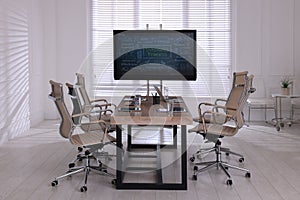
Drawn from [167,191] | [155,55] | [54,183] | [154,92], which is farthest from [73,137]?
[154,92]

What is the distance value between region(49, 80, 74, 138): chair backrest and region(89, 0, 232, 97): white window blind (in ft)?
14.2

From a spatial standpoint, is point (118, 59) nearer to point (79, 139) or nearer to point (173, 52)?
point (173, 52)

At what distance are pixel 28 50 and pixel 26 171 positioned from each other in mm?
3259

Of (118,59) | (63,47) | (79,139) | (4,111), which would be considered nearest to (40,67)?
(63,47)

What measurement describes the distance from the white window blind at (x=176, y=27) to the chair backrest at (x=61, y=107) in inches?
171

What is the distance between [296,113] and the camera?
788 centimetres

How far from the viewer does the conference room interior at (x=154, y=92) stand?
374cm

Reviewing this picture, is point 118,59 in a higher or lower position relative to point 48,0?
lower

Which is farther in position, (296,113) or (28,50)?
(296,113)

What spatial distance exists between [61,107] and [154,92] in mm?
3825

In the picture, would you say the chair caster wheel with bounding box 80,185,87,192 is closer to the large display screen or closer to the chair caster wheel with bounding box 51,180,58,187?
the chair caster wheel with bounding box 51,180,58,187

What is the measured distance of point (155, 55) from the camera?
5.05 meters

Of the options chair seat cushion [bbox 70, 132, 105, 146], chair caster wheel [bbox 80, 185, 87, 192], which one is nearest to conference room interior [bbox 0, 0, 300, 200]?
chair caster wheel [bbox 80, 185, 87, 192]

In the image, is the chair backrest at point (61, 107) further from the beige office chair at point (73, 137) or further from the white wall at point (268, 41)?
the white wall at point (268, 41)
